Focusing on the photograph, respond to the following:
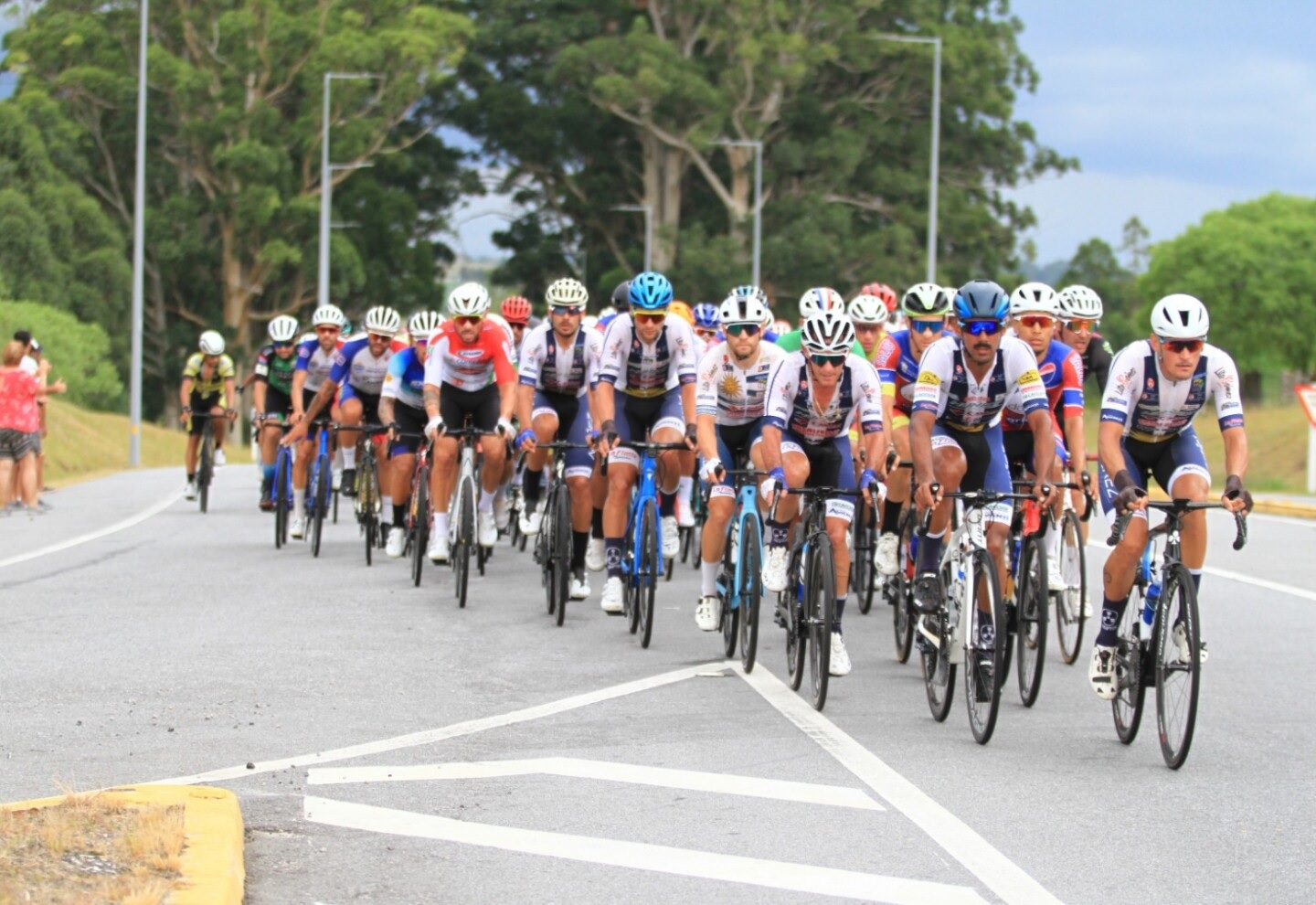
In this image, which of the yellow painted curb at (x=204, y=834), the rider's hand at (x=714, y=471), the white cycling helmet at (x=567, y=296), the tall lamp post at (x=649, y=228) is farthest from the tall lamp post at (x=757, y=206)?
the yellow painted curb at (x=204, y=834)

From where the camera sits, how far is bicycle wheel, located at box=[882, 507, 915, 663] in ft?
39.3

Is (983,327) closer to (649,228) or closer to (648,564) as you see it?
(648,564)

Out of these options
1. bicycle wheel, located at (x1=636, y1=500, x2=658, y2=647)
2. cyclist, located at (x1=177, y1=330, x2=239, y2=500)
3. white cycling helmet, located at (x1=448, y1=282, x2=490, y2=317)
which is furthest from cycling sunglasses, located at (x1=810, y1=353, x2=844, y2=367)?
cyclist, located at (x1=177, y1=330, x2=239, y2=500)

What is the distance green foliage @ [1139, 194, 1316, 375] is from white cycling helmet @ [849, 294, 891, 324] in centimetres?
6506

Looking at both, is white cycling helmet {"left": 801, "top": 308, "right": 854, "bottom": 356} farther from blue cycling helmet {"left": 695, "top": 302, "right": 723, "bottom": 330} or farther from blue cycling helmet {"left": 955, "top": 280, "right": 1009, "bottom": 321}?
blue cycling helmet {"left": 695, "top": 302, "right": 723, "bottom": 330}

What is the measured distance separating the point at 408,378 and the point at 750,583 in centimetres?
573

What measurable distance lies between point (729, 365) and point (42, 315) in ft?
123

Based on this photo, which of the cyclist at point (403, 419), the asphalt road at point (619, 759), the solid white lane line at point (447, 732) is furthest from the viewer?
the cyclist at point (403, 419)

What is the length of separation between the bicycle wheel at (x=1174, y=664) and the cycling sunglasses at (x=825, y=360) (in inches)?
92.6

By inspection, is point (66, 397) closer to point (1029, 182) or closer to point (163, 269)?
point (163, 269)

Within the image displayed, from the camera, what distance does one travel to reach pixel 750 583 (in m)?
10.9

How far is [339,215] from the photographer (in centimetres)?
6388

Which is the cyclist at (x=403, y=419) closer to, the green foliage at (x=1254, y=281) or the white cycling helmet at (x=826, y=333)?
the white cycling helmet at (x=826, y=333)

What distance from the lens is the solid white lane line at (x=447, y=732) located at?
A: 8.16 m
